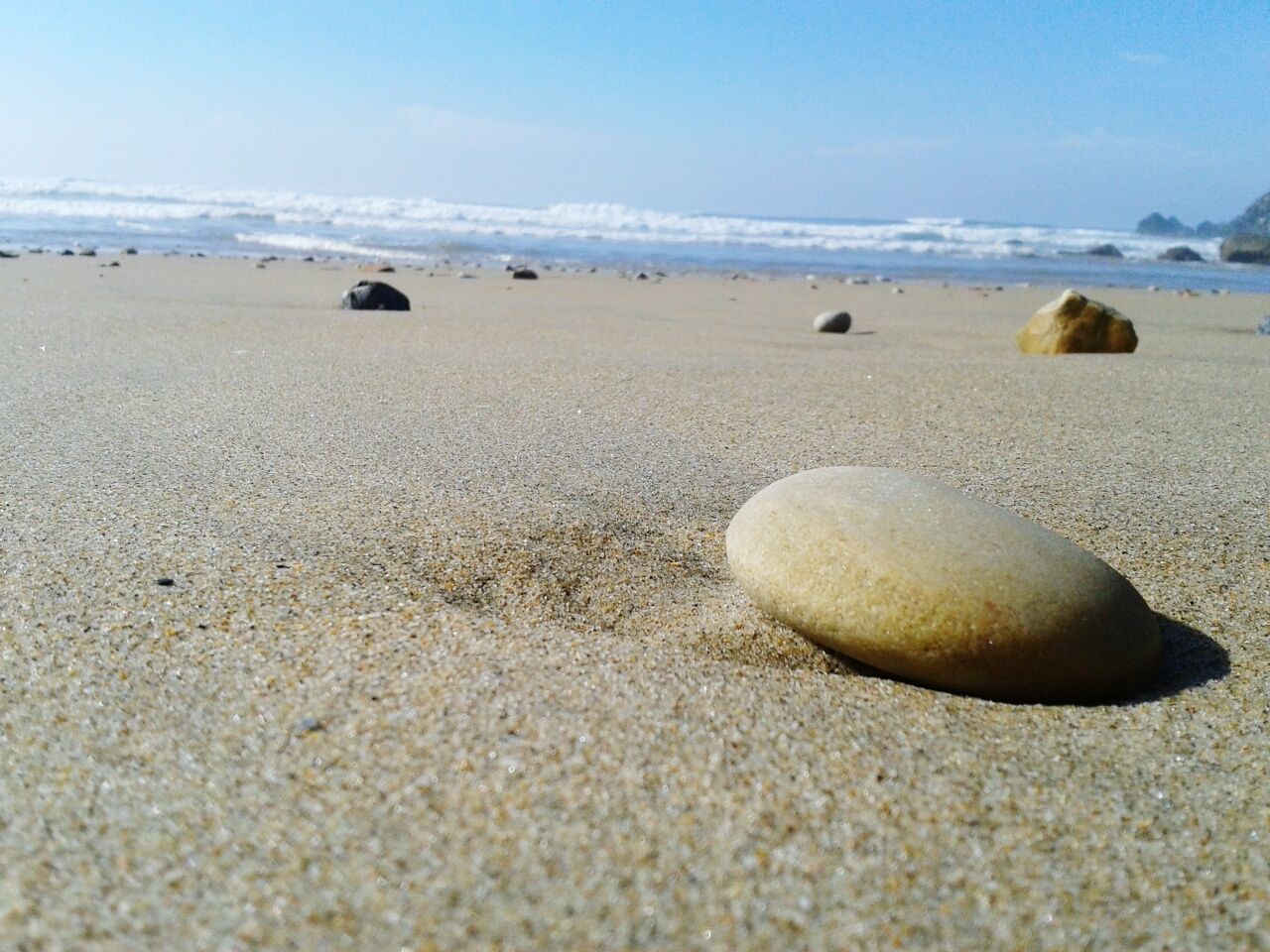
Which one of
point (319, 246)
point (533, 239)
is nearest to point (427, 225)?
point (533, 239)

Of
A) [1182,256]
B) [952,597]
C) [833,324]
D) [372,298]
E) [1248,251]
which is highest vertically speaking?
[1248,251]

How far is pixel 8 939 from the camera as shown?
100 centimetres

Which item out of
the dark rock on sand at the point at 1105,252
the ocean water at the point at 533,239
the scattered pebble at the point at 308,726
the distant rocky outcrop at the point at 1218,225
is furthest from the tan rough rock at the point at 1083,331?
the distant rocky outcrop at the point at 1218,225

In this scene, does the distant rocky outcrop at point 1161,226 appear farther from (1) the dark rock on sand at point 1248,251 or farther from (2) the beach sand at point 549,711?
(2) the beach sand at point 549,711

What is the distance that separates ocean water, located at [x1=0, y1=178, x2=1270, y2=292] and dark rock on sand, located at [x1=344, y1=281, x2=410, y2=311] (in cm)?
689

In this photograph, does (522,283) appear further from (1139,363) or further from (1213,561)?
(1213,561)

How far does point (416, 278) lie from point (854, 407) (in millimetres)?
7385

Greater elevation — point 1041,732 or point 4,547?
point 4,547

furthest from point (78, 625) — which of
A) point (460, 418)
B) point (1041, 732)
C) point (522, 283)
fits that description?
point (522, 283)

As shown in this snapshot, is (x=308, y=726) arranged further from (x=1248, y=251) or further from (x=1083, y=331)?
(x=1248, y=251)

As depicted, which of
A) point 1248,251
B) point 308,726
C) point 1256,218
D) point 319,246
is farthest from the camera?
point 1256,218

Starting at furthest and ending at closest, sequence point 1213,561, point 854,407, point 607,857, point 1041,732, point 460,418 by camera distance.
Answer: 1. point 854,407
2. point 460,418
3. point 1213,561
4. point 1041,732
5. point 607,857

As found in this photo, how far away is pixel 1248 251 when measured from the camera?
24844 mm

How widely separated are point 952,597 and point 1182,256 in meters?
28.1
